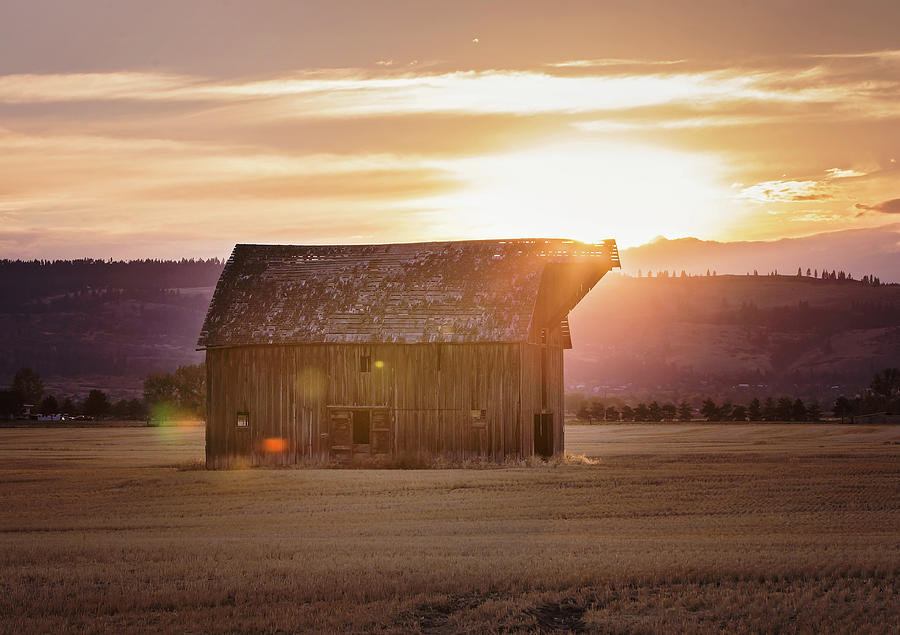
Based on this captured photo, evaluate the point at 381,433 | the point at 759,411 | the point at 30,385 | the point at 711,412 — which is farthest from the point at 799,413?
the point at 30,385

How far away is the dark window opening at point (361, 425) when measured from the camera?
4081cm

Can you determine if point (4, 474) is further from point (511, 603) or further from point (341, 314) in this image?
point (511, 603)

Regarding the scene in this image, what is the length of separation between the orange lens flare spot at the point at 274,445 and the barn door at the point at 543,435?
905 centimetres

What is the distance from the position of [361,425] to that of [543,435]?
21.6 ft

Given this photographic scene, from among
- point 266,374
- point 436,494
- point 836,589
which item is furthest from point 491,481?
point 836,589

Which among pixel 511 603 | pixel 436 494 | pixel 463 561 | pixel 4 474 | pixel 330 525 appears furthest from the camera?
pixel 4 474

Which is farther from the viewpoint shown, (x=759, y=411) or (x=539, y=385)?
(x=759, y=411)

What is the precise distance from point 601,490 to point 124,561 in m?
14.6

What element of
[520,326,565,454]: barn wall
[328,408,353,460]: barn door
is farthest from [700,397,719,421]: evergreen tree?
[328,408,353,460]: barn door

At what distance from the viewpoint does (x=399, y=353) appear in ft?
133

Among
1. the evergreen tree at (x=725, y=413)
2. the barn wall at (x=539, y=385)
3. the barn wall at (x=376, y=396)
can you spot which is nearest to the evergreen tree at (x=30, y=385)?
the evergreen tree at (x=725, y=413)

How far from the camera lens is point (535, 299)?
40.2m

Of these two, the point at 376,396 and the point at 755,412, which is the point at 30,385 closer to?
the point at 755,412

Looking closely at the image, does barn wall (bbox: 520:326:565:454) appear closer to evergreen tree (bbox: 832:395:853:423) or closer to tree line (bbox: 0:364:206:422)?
evergreen tree (bbox: 832:395:853:423)
